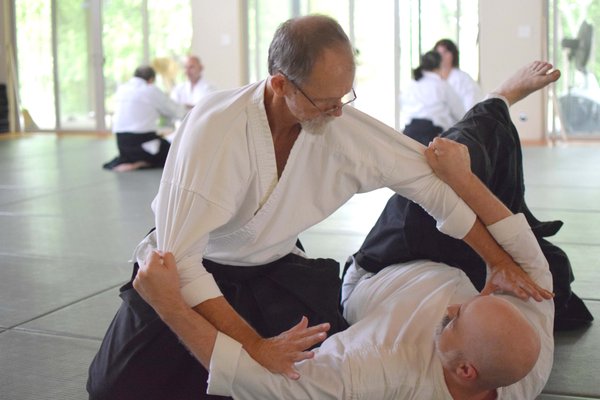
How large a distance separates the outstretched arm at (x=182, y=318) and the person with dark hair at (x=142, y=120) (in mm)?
6789

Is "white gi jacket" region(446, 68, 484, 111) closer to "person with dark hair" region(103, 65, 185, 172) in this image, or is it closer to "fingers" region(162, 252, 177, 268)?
"person with dark hair" region(103, 65, 185, 172)

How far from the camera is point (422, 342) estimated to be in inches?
84.4

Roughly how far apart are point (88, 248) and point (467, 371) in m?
3.09

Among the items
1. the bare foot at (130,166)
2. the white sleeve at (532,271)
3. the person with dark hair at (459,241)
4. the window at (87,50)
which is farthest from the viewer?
the window at (87,50)

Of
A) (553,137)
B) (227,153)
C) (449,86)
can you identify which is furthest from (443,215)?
(553,137)

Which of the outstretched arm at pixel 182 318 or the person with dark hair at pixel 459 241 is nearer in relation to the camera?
the outstretched arm at pixel 182 318

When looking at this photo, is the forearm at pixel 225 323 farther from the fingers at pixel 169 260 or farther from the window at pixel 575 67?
the window at pixel 575 67

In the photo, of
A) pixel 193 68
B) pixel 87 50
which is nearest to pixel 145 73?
pixel 193 68

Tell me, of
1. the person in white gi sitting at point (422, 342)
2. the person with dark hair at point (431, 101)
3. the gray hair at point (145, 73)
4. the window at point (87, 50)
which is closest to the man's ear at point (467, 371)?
the person in white gi sitting at point (422, 342)

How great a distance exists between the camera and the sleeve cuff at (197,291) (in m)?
1.98

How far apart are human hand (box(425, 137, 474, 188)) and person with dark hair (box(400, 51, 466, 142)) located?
540 centimetres

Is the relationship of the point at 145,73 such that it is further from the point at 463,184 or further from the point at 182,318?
the point at 182,318

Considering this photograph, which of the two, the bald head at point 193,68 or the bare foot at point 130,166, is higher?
the bald head at point 193,68

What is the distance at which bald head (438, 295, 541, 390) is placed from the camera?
1.94m
